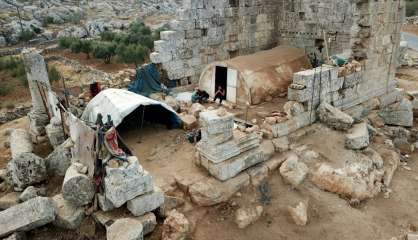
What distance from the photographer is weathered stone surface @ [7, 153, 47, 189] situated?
8.28 metres

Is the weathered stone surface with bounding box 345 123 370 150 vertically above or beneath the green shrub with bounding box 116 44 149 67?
above

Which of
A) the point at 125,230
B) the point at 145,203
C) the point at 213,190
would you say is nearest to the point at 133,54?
the point at 213,190

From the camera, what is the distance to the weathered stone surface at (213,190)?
24.1ft

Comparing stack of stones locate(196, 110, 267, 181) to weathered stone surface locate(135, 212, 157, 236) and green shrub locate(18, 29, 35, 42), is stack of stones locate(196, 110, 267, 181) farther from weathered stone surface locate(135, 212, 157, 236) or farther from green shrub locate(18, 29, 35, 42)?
green shrub locate(18, 29, 35, 42)

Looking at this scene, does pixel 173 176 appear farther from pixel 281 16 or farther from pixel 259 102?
pixel 281 16

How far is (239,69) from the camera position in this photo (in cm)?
1091

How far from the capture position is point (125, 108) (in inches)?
360

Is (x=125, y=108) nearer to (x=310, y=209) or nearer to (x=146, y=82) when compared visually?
(x=146, y=82)

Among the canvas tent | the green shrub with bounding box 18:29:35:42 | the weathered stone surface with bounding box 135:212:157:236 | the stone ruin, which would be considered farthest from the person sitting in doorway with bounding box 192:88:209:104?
the green shrub with bounding box 18:29:35:42

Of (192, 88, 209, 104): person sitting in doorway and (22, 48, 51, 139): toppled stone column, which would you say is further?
(192, 88, 209, 104): person sitting in doorway

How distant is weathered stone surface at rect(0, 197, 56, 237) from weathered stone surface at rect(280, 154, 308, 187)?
15.9ft

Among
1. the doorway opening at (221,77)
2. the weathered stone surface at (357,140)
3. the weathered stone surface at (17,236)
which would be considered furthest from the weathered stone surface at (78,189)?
the weathered stone surface at (357,140)

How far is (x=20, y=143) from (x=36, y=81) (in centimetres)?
195

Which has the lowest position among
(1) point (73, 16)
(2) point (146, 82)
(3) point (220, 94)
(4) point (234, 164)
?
(4) point (234, 164)
